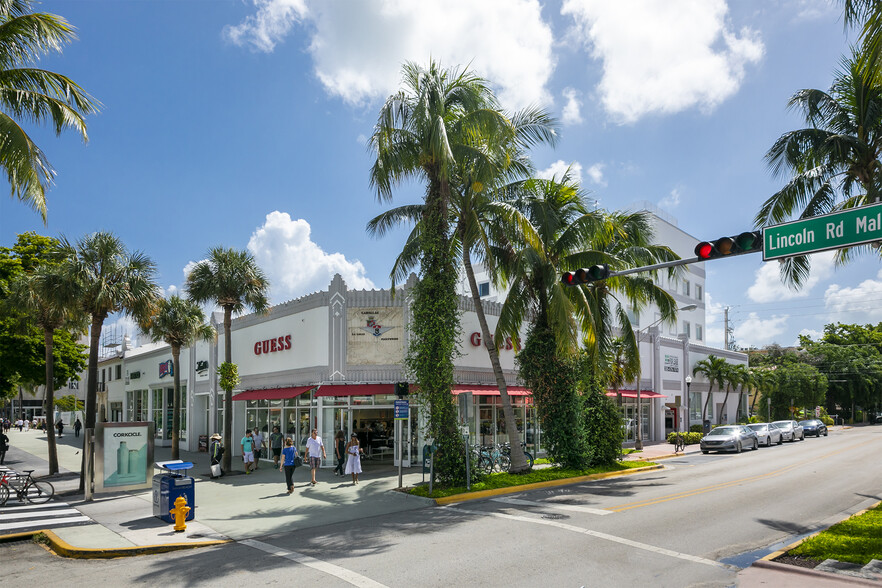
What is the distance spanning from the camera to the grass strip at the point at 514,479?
16.9 meters

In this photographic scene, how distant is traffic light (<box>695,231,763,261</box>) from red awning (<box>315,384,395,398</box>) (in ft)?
48.1

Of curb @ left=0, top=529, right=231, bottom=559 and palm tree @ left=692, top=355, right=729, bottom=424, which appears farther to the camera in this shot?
palm tree @ left=692, top=355, right=729, bottom=424

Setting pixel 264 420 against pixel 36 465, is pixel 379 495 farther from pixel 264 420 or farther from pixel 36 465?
pixel 36 465

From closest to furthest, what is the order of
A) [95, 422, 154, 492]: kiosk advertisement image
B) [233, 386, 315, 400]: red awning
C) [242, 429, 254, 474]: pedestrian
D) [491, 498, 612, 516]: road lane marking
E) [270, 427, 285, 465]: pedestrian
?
[491, 498, 612, 516]: road lane marking, [95, 422, 154, 492]: kiosk advertisement image, [242, 429, 254, 474]: pedestrian, [233, 386, 315, 400]: red awning, [270, 427, 285, 465]: pedestrian

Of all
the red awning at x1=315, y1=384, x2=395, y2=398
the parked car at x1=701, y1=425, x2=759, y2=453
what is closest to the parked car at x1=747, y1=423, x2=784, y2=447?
the parked car at x1=701, y1=425, x2=759, y2=453

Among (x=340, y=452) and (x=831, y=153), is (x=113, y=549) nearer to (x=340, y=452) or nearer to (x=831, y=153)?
(x=340, y=452)

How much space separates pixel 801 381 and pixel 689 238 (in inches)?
617

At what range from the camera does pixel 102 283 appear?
20.9m

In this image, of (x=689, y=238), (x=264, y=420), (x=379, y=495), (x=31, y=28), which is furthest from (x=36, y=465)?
(x=689, y=238)

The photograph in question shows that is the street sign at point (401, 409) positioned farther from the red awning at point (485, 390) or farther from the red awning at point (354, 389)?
the red awning at point (485, 390)

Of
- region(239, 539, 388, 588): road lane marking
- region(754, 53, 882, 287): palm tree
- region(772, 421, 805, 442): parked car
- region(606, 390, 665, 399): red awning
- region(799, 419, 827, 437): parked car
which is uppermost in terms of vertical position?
region(754, 53, 882, 287): palm tree

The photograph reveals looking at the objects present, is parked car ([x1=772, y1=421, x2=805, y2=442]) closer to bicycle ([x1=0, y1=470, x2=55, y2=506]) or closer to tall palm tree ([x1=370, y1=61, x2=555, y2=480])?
tall palm tree ([x1=370, y1=61, x2=555, y2=480])

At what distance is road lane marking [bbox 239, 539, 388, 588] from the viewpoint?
29.0 ft

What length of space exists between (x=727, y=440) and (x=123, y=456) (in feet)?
89.9
